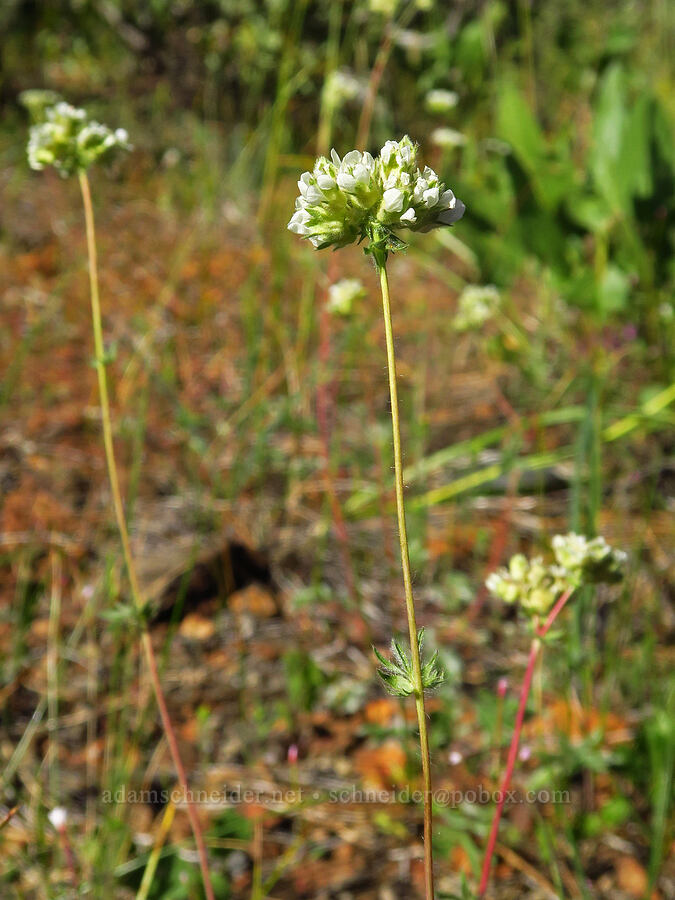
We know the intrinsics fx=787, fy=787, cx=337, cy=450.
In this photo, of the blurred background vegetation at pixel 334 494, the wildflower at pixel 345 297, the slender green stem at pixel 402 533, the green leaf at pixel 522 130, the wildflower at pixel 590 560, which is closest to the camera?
the slender green stem at pixel 402 533

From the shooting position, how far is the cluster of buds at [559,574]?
1.12 meters

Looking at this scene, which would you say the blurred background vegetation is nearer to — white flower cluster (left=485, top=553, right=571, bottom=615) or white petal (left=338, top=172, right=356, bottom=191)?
white flower cluster (left=485, top=553, right=571, bottom=615)

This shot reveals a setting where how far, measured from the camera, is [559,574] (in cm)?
112

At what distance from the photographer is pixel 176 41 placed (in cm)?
427

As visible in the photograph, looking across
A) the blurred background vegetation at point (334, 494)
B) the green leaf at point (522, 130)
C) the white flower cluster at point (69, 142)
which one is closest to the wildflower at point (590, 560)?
the blurred background vegetation at point (334, 494)

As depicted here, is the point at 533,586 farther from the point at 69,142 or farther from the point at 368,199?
the point at 69,142

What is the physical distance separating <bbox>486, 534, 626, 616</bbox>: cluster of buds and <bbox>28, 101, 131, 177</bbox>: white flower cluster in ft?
3.00

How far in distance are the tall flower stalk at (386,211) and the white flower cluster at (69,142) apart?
1.95ft

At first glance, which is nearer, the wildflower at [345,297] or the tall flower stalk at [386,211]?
the tall flower stalk at [386,211]

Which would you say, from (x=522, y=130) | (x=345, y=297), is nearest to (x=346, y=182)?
(x=345, y=297)

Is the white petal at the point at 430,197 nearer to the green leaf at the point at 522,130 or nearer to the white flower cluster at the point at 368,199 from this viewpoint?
the white flower cluster at the point at 368,199

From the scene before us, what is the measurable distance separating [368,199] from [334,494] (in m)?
1.39

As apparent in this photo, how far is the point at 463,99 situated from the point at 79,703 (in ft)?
12.2

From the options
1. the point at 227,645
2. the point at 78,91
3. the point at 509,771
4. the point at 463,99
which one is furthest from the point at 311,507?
the point at 78,91
